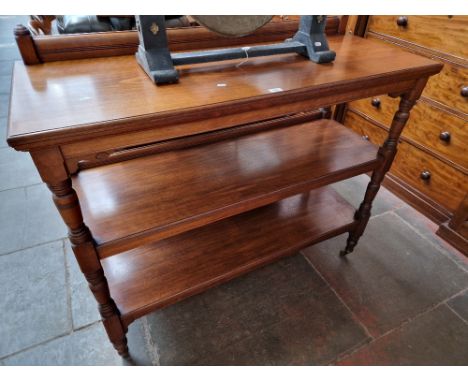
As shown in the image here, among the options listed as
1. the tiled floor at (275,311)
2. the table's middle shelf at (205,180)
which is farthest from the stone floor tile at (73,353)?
the table's middle shelf at (205,180)

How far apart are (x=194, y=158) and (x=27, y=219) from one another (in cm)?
123

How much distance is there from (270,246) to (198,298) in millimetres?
435

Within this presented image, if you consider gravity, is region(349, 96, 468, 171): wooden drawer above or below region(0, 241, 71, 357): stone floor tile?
above

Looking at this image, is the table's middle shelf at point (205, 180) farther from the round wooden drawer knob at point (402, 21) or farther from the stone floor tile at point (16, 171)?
the stone floor tile at point (16, 171)

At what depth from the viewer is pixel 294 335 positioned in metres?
1.37

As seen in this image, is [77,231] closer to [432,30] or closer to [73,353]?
[73,353]

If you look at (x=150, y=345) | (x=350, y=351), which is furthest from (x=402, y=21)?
(x=150, y=345)

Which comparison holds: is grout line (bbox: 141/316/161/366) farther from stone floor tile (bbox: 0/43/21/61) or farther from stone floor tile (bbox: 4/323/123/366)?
stone floor tile (bbox: 0/43/21/61)

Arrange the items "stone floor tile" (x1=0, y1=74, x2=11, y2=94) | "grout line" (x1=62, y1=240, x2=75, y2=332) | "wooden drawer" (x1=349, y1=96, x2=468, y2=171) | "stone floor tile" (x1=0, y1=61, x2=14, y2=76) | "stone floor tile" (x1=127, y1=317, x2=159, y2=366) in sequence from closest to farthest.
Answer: "stone floor tile" (x1=127, y1=317, x2=159, y2=366), "grout line" (x1=62, y1=240, x2=75, y2=332), "wooden drawer" (x1=349, y1=96, x2=468, y2=171), "stone floor tile" (x1=0, y1=74, x2=11, y2=94), "stone floor tile" (x1=0, y1=61, x2=14, y2=76)

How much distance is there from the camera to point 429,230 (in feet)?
6.32

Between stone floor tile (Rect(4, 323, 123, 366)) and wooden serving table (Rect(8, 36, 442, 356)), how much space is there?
0.33 feet

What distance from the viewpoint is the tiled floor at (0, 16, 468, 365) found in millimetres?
1305

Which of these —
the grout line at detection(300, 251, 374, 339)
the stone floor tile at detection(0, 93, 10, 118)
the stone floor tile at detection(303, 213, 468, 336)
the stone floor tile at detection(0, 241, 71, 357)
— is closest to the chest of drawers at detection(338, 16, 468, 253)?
the stone floor tile at detection(303, 213, 468, 336)
